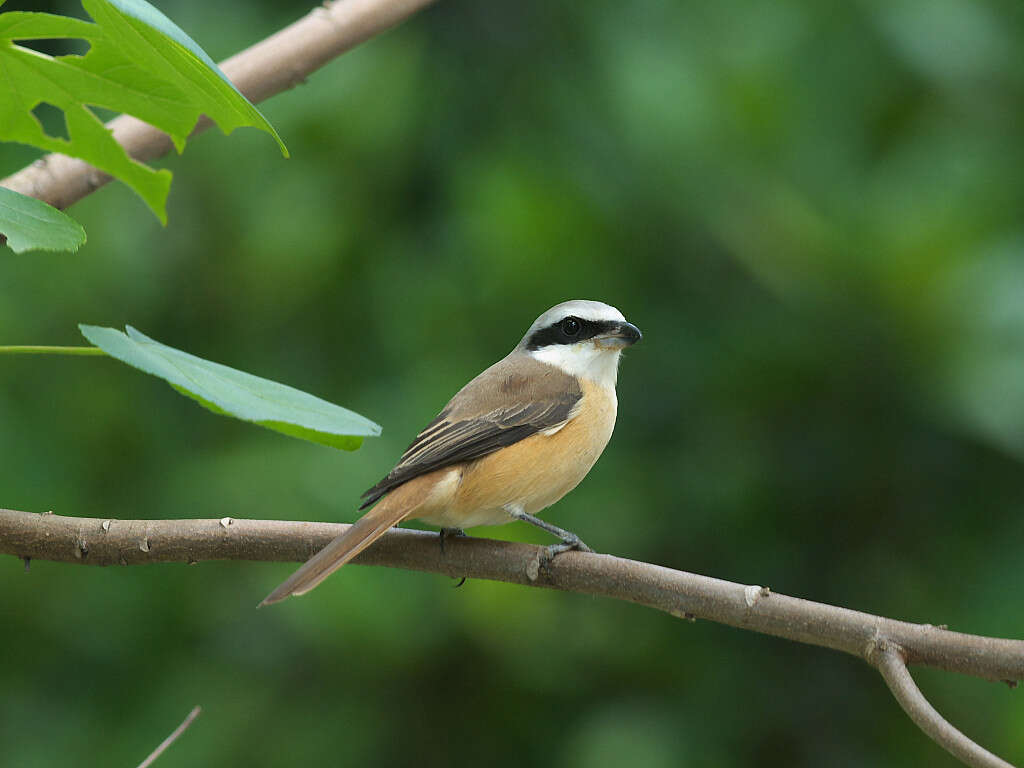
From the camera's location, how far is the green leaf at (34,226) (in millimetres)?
1494

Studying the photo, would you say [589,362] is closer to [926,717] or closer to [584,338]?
[584,338]

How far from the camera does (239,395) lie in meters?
1.47

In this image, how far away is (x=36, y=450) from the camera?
3.61m

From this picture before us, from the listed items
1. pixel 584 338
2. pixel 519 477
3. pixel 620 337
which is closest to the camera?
pixel 519 477

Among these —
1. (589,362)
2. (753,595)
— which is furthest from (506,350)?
(753,595)

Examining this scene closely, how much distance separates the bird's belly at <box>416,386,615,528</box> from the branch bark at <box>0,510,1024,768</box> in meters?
0.31

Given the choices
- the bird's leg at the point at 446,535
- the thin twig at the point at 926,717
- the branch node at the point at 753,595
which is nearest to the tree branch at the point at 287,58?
the bird's leg at the point at 446,535

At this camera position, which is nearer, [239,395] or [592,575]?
[239,395]

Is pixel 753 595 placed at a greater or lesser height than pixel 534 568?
greater

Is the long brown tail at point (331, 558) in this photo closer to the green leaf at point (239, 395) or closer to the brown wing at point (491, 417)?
the brown wing at point (491, 417)

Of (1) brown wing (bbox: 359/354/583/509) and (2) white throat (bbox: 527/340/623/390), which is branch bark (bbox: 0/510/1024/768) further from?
(2) white throat (bbox: 527/340/623/390)

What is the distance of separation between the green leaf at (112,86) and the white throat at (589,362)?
1725 millimetres

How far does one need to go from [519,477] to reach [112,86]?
150cm

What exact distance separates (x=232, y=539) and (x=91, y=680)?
2049 millimetres
